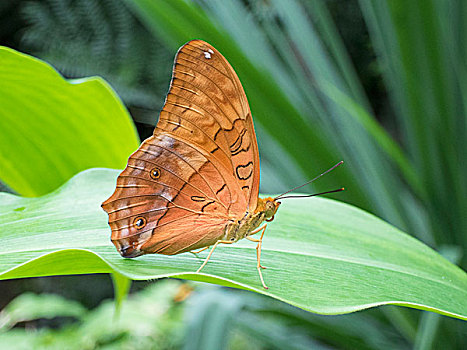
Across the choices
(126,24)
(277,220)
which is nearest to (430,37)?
(277,220)

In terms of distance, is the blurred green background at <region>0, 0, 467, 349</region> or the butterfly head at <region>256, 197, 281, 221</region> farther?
the blurred green background at <region>0, 0, 467, 349</region>

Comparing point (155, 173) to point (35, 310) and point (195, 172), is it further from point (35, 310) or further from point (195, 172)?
point (35, 310)

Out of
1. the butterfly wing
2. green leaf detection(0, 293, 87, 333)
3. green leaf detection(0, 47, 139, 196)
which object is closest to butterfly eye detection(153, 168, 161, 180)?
the butterfly wing

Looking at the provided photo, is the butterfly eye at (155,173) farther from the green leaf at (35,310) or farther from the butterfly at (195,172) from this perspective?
the green leaf at (35,310)

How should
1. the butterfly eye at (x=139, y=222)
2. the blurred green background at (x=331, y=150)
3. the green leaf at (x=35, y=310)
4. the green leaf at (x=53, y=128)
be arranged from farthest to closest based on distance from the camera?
the green leaf at (x=35, y=310), the blurred green background at (x=331, y=150), the green leaf at (x=53, y=128), the butterfly eye at (x=139, y=222)

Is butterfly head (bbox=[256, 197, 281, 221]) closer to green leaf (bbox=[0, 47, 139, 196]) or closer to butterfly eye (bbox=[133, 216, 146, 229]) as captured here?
butterfly eye (bbox=[133, 216, 146, 229])

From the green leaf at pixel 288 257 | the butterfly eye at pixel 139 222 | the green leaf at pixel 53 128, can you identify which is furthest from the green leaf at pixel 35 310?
the butterfly eye at pixel 139 222

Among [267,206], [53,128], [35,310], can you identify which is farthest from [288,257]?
[35,310]
